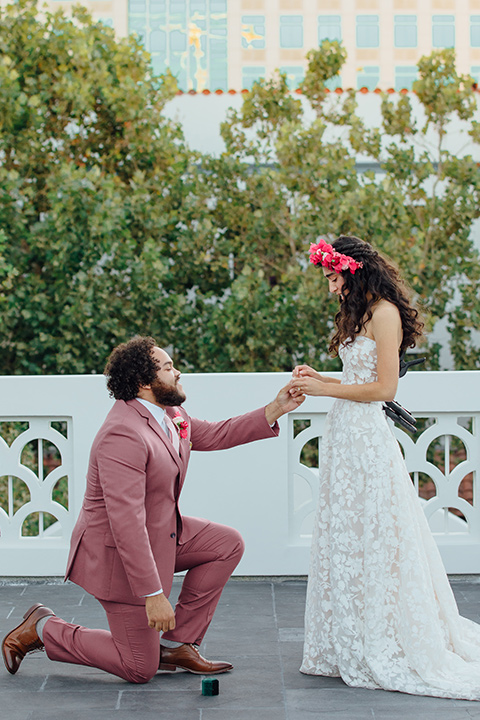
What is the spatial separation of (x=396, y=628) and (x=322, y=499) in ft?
1.85

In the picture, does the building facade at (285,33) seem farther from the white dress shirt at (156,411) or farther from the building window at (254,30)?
the white dress shirt at (156,411)

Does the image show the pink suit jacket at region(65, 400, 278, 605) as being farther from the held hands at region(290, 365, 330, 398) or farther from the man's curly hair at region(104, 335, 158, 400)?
the held hands at region(290, 365, 330, 398)

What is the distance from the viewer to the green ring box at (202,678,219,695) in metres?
3.26

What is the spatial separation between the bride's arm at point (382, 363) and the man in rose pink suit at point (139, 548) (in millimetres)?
648

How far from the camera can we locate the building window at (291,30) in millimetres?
22469

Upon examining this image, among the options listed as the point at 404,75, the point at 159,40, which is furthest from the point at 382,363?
the point at 404,75

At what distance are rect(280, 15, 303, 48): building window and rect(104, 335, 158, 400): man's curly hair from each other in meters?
20.4

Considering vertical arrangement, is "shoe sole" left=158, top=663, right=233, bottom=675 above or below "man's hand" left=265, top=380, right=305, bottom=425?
below

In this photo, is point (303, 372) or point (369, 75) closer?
point (303, 372)

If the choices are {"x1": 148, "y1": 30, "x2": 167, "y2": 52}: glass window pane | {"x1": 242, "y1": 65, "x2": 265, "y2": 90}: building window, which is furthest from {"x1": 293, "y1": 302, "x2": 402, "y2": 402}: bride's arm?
{"x1": 148, "y1": 30, "x2": 167, "y2": 52}: glass window pane

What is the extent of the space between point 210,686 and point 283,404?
1.15 metres

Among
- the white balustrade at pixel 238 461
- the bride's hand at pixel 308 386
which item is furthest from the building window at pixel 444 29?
the bride's hand at pixel 308 386

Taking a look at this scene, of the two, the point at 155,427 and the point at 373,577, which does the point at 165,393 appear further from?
the point at 373,577

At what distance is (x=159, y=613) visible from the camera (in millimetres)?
3107
